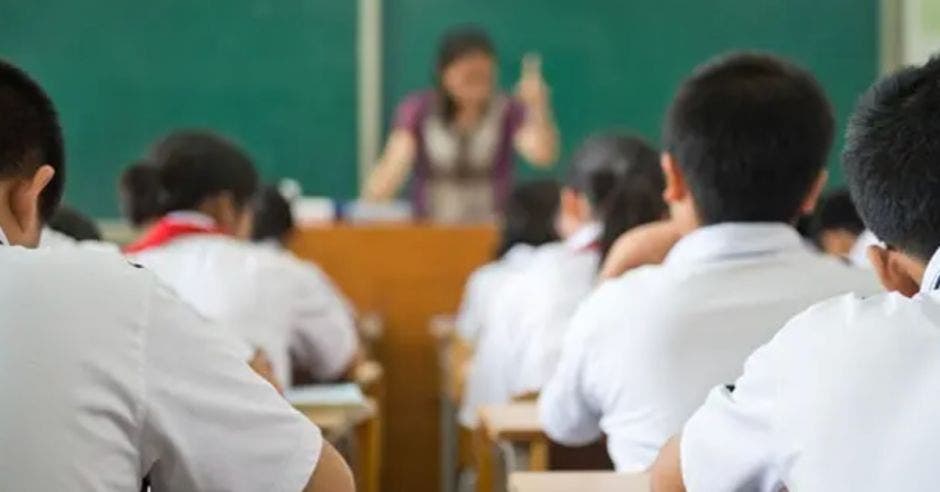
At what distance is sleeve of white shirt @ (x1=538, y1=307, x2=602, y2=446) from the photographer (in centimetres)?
242

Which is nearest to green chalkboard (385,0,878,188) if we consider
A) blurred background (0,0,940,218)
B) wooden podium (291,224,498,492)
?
blurred background (0,0,940,218)

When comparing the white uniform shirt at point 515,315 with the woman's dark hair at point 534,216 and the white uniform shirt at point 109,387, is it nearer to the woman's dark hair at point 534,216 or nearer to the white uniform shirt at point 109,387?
the woman's dark hair at point 534,216

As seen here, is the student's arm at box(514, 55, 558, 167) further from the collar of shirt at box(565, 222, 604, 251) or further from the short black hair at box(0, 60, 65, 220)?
the short black hair at box(0, 60, 65, 220)

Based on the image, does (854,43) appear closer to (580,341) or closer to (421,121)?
(421,121)

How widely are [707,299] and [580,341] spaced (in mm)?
240

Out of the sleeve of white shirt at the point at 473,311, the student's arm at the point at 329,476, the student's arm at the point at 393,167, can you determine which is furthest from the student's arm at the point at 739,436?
the student's arm at the point at 393,167

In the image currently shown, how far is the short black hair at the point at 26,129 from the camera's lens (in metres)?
1.65

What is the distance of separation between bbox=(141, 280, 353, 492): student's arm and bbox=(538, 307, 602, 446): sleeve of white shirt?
35.3 inches

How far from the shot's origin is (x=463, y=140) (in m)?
6.72

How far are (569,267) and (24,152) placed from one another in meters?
2.37

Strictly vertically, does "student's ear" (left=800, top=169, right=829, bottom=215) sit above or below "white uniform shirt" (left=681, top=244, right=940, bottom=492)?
below

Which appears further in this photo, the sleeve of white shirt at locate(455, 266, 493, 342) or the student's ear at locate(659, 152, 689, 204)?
the sleeve of white shirt at locate(455, 266, 493, 342)

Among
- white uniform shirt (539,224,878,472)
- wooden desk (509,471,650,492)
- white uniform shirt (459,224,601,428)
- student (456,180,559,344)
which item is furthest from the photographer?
student (456,180,559,344)

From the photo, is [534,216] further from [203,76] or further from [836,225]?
[203,76]
